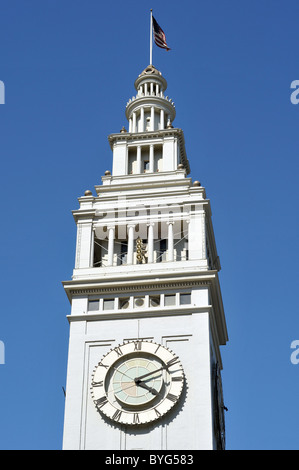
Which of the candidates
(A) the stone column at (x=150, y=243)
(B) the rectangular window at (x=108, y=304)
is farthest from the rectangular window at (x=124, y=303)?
(A) the stone column at (x=150, y=243)

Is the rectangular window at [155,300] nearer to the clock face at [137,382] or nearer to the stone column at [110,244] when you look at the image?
the clock face at [137,382]

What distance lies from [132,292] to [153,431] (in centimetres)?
936

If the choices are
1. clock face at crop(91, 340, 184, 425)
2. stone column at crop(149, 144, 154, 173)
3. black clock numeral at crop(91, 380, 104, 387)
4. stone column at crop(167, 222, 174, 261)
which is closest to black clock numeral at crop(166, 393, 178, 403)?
clock face at crop(91, 340, 184, 425)

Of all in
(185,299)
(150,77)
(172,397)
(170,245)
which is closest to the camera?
(172,397)

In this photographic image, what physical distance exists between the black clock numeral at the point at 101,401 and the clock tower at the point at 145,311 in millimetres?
81

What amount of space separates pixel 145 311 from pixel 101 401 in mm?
6246

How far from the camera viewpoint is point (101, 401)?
59.7m

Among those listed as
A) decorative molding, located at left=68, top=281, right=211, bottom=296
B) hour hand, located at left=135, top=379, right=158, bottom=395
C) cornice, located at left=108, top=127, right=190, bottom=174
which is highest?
cornice, located at left=108, top=127, right=190, bottom=174

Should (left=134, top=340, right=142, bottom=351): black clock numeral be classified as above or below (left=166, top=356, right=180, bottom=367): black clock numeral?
above

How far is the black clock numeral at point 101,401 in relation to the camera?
59.6 m

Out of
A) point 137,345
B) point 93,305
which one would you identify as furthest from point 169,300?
point 93,305

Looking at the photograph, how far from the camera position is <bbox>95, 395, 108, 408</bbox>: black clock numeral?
196 feet

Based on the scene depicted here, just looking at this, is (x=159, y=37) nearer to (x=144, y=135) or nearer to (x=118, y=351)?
(x=144, y=135)

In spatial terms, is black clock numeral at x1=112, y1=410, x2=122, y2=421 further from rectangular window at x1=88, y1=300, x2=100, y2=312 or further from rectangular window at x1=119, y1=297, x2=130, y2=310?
rectangular window at x1=88, y1=300, x2=100, y2=312
